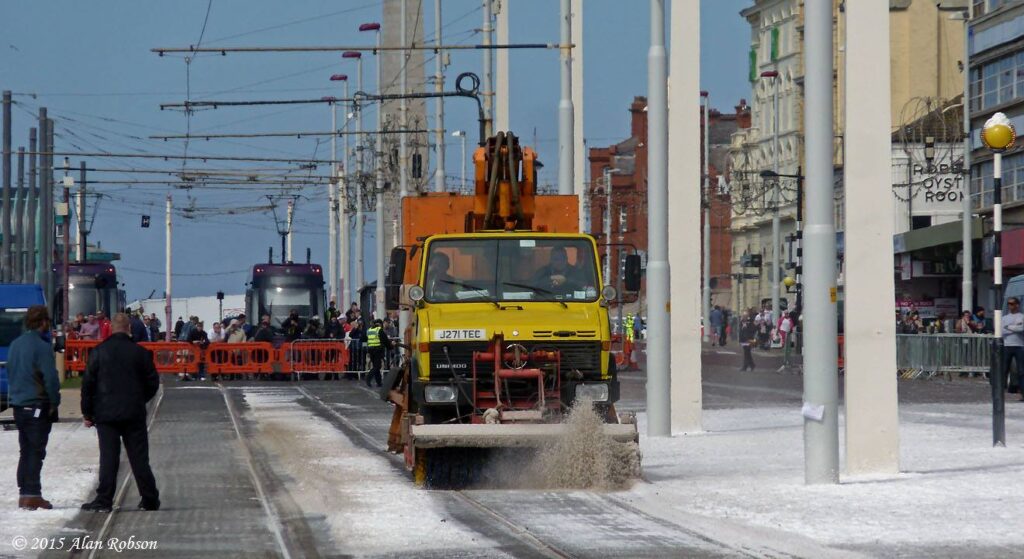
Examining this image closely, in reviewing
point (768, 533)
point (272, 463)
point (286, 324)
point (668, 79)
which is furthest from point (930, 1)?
point (768, 533)

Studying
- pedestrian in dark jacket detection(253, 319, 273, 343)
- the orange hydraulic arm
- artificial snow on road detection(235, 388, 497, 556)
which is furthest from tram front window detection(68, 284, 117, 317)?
the orange hydraulic arm

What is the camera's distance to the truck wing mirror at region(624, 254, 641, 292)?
779 inches

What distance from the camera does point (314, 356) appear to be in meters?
54.0

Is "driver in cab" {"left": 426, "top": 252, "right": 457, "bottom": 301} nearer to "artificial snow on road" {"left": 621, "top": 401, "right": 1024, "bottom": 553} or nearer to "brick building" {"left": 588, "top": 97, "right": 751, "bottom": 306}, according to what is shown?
"artificial snow on road" {"left": 621, "top": 401, "right": 1024, "bottom": 553}

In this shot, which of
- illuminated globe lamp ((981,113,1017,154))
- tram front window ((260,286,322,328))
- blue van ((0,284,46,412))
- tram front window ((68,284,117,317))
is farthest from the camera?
tram front window ((68,284,117,317))

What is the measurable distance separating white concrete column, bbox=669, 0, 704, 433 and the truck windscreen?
20.3ft

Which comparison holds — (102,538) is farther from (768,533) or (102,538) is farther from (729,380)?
(729,380)

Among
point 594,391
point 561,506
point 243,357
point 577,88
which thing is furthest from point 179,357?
→ point 561,506

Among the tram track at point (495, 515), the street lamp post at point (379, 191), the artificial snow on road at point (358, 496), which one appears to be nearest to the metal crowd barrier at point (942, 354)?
the street lamp post at point (379, 191)

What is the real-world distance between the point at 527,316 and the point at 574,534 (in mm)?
5207

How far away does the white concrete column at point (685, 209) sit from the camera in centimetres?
2616

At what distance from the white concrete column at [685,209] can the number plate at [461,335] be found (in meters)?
7.70

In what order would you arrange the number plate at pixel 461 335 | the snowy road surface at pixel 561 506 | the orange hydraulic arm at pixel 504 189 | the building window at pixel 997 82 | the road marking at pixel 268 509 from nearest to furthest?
A: 1. the snowy road surface at pixel 561 506
2. the road marking at pixel 268 509
3. the number plate at pixel 461 335
4. the orange hydraulic arm at pixel 504 189
5. the building window at pixel 997 82

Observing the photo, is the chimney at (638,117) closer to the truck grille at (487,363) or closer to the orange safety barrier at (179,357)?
the orange safety barrier at (179,357)
